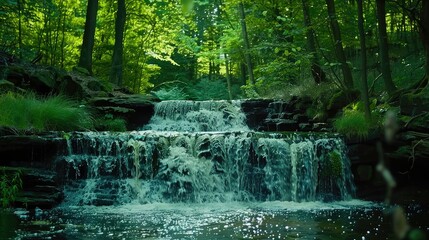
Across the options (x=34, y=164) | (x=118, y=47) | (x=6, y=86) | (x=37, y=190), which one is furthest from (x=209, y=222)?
(x=118, y=47)

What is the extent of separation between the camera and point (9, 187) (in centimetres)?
739

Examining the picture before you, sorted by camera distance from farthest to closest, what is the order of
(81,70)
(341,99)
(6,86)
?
(81,70) → (341,99) → (6,86)

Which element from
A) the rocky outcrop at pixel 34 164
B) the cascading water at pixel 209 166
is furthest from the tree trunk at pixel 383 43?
Answer: the rocky outcrop at pixel 34 164

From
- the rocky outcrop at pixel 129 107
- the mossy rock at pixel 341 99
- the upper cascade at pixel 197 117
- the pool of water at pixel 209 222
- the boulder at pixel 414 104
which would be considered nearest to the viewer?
the pool of water at pixel 209 222

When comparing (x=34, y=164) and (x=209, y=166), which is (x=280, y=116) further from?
(x=34, y=164)

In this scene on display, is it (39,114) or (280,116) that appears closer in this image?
(39,114)

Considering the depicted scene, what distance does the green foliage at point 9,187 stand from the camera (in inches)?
288

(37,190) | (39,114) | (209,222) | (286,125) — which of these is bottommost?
(209,222)

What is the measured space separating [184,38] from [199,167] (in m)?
14.5

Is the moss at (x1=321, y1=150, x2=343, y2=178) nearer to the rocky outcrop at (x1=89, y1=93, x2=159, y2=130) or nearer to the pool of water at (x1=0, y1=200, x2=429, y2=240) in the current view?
the pool of water at (x1=0, y1=200, x2=429, y2=240)

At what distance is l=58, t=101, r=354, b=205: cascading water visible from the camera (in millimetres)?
8938

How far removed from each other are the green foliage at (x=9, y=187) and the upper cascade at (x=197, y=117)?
6111 mm

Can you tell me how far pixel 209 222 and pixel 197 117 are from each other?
7.79 m

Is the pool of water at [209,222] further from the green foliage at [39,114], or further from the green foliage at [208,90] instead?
the green foliage at [208,90]
